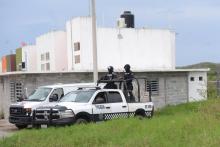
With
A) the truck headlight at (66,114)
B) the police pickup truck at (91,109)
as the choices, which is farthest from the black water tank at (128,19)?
the truck headlight at (66,114)

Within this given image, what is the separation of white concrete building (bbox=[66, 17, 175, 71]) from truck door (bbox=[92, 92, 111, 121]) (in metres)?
24.0

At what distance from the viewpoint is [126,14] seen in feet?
164

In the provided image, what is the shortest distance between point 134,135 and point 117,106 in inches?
257

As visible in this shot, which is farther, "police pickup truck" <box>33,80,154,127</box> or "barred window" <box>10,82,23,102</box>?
"barred window" <box>10,82,23,102</box>

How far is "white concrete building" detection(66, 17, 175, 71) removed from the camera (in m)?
45.0

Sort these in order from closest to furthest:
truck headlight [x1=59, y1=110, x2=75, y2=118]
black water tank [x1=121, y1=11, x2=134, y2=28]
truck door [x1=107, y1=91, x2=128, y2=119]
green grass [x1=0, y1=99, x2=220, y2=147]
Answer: green grass [x1=0, y1=99, x2=220, y2=147], truck headlight [x1=59, y1=110, x2=75, y2=118], truck door [x1=107, y1=91, x2=128, y2=119], black water tank [x1=121, y1=11, x2=134, y2=28]

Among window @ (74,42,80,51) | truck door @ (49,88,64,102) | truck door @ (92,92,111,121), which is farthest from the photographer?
window @ (74,42,80,51)

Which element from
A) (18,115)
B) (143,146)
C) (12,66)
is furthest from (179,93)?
(12,66)

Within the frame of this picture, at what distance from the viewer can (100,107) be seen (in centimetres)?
1998

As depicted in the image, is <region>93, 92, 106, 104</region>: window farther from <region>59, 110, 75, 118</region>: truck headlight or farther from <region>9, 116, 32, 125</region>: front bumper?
<region>9, 116, 32, 125</region>: front bumper

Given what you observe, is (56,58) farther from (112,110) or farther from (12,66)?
(112,110)

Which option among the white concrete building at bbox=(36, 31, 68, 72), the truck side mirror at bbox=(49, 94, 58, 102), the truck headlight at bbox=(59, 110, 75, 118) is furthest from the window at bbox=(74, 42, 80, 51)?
the truck headlight at bbox=(59, 110, 75, 118)

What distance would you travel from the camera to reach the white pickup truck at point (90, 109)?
19.0 meters

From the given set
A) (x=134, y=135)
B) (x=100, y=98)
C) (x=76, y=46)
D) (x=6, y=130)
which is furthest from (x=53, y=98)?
(x=76, y=46)
